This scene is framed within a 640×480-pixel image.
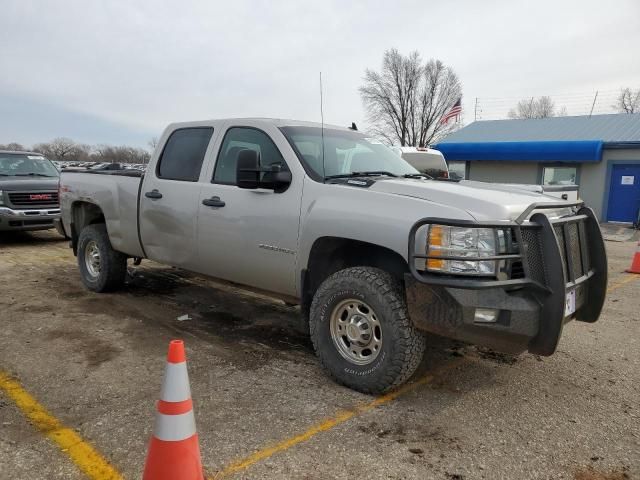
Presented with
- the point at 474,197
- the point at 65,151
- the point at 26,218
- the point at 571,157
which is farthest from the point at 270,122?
the point at 65,151

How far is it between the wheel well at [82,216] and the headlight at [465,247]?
4563mm

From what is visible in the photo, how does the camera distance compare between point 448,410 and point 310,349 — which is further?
point 310,349

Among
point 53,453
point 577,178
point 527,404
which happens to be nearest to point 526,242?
point 527,404

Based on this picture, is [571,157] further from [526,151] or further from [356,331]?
[356,331]

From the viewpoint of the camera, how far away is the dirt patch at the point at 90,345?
410 centimetres

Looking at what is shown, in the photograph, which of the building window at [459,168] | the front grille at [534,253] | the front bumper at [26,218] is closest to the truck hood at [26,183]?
the front bumper at [26,218]

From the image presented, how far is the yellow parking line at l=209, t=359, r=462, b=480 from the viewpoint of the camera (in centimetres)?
266

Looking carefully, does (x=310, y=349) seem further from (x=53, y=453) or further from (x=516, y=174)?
(x=516, y=174)

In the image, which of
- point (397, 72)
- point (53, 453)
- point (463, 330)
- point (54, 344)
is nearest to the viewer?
point (53, 453)

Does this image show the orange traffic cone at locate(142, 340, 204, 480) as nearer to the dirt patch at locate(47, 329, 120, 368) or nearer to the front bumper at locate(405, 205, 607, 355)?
the front bumper at locate(405, 205, 607, 355)

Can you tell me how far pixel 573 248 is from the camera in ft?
11.7

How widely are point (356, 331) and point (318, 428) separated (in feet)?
2.40

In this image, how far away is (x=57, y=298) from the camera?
5.95 m

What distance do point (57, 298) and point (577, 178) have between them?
19052 millimetres
